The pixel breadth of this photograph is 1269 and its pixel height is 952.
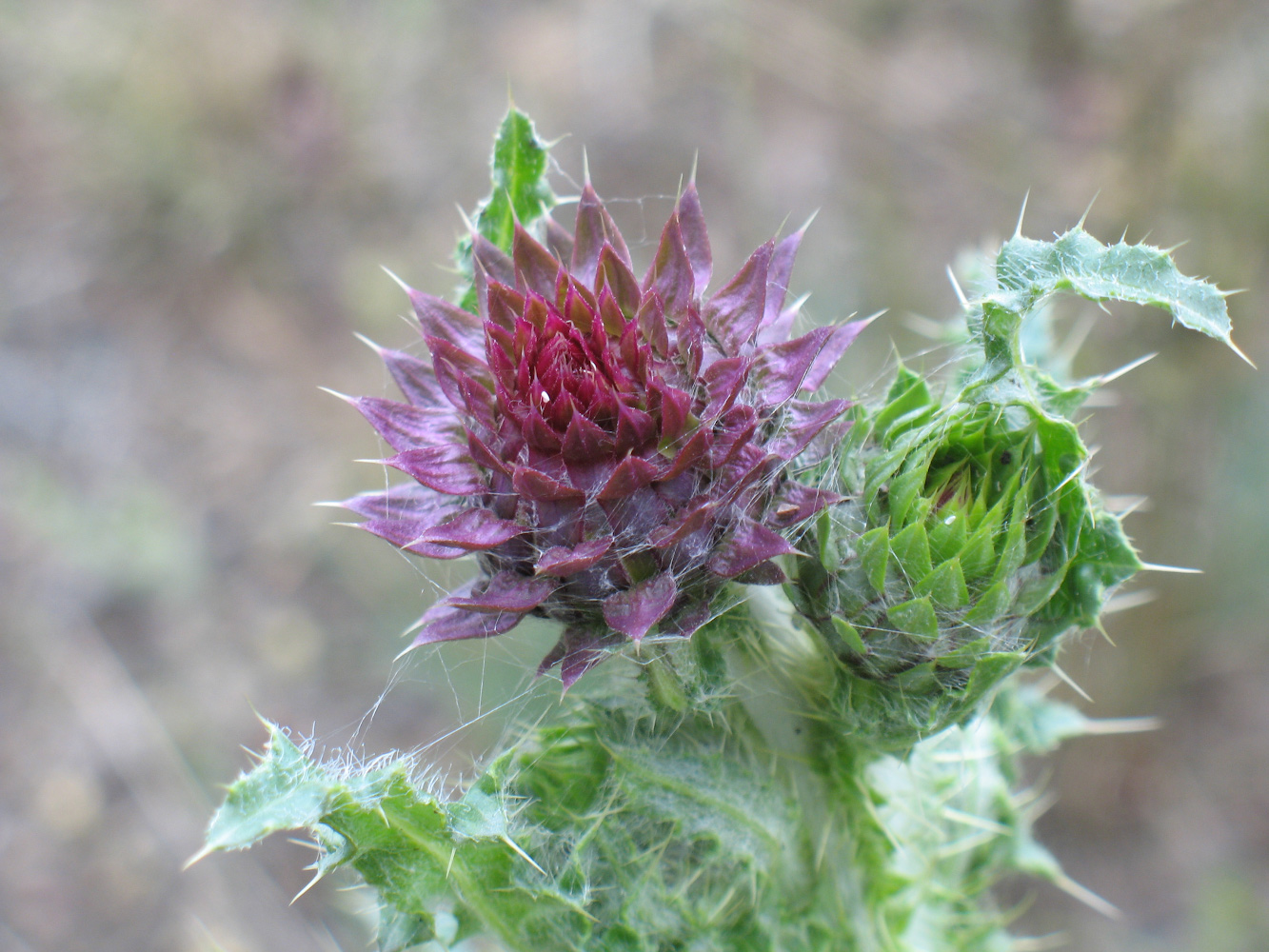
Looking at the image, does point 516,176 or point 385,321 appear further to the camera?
point 385,321

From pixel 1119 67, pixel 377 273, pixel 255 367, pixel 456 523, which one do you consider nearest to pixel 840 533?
pixel 456 523

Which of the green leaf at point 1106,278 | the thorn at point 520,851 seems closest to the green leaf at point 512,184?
the green leaf at point 1106,278

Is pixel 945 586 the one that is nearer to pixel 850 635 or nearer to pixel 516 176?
pixel 850 635

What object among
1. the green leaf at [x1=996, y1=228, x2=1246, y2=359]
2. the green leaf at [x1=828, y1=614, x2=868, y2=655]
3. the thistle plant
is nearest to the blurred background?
the thistle plant

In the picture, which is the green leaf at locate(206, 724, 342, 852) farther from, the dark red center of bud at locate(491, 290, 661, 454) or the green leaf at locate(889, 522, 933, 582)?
the green leaf at locate(889, 522, 933, 582)

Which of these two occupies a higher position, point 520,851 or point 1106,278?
point 1106,278

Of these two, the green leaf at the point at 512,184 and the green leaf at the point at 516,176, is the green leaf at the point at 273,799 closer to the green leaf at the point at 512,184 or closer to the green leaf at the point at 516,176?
the green leaf at the point at 512,184

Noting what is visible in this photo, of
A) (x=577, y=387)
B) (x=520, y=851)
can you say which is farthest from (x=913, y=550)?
(x=520, y=851)
